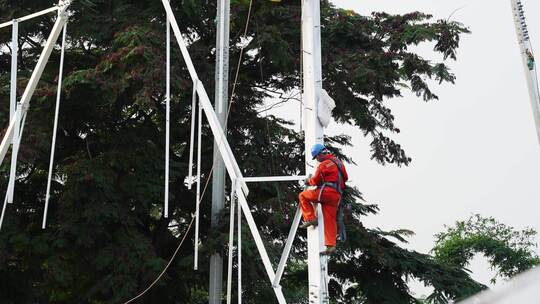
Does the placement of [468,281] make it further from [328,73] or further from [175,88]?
[175,88]

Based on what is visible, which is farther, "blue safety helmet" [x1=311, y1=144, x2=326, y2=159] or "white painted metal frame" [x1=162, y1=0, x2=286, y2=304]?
"white painted metal frame" [x1=162, y1=0, x2=286, y2=304]

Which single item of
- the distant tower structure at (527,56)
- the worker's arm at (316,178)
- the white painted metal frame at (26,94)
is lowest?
the worker's arm at (316,178)

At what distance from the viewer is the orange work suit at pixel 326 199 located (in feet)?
22.0

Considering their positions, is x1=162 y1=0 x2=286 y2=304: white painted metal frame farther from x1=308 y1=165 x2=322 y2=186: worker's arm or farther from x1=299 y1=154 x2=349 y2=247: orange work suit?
x1=308 y1=165 x2=322 y2=186: worker's arm

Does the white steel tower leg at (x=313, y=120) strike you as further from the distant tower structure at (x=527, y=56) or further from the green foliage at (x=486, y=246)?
the green foliage at (x=486, y=246)

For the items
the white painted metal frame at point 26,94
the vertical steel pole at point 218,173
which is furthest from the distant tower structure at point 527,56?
the vertical steel pole at point 218,173

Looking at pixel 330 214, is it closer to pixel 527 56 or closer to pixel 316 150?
pixel 316 150

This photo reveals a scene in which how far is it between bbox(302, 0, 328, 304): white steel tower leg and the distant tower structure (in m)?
1.92

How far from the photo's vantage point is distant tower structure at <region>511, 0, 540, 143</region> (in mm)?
5789

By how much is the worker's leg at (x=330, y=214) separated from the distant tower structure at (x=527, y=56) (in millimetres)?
1835

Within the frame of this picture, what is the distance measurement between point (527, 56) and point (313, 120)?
1.99 metres

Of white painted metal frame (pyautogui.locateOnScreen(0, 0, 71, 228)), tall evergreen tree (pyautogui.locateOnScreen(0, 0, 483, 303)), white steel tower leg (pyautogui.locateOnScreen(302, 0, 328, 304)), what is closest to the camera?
white steel tower leg (pyautogui.locateOnScreen(302, 0, 328, 304))

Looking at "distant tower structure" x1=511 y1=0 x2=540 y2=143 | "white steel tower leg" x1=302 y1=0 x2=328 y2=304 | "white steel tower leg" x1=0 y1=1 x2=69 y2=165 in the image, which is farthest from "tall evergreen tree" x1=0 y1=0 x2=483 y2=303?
"distant tower structure" x1=511 y1=0 x2=540 y2=143

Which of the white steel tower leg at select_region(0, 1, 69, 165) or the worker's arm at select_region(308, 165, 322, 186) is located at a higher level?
the white steel tower leg at select_region(0, 1, 69, 165)
